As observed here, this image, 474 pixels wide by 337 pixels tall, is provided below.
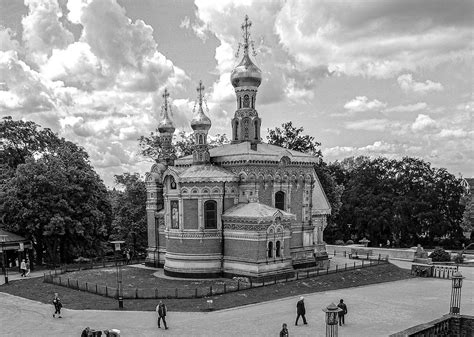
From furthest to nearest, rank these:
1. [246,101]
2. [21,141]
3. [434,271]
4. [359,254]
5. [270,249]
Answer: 1. [21,141]
2. [359,254]
3. [246,101]
4. [434,271]
5. [270,249]

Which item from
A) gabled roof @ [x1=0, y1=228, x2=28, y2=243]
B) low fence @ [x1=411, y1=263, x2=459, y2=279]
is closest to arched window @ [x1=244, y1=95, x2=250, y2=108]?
low fence @ [x1=411, y1=263, x2=459, y2=279]

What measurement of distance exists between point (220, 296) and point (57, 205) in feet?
61.1

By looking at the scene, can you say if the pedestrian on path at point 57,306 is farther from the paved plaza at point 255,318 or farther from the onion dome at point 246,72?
the onion dome at point 246,72

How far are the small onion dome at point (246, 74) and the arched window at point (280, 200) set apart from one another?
9.33 m

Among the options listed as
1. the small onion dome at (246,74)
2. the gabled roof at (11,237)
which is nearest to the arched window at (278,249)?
the small onion dome at (246,74)

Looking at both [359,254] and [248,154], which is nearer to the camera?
[248,154]

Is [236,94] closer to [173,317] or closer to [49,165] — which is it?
[49,165]

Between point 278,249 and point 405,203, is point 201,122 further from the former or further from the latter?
point 405,203

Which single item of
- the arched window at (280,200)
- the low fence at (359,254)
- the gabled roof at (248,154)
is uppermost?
the gabled roof at (248,154)

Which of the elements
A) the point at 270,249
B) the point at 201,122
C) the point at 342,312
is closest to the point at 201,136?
the point at 201,122

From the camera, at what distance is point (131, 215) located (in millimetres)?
46281

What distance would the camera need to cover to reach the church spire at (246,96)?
130 ft

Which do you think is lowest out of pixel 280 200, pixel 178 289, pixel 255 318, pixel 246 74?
pixel 255 318

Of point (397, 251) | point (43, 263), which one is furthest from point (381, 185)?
point (43, 263)
